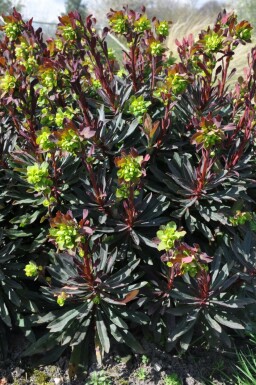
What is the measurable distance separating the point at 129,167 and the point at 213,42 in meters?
1.00

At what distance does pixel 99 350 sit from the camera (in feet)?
7.13

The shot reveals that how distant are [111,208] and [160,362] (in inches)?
35.6

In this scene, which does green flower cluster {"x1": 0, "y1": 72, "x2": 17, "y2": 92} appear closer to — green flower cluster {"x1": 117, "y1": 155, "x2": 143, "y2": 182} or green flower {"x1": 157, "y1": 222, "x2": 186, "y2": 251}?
green flower cluster {"x1": 117, "y1": 155, "x2": 143, "y2": 182}

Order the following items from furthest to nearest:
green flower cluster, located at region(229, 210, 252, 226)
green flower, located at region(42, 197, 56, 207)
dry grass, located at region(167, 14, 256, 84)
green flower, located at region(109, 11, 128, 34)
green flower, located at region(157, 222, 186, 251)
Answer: dry grass, located at region(167, 14, 256, 84) < green flower, located at region(109, 11, 128, 34) < green flower cluster, located at region(229, 210, 252, 226) < green flower, located at region(42, 197, 56, 207) < green flower, located at region(157, 222, 186, 251)

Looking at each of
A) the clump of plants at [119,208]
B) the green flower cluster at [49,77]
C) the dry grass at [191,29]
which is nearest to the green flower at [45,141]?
the clump of plants at [119,208]

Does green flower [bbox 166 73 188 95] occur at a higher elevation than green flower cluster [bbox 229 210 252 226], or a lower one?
higher

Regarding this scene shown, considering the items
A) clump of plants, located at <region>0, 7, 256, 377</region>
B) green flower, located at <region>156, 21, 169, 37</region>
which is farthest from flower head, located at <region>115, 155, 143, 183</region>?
green flower, located at <region>156, 21, 169, 37</region>

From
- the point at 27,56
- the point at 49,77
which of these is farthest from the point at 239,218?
the point at 27,56

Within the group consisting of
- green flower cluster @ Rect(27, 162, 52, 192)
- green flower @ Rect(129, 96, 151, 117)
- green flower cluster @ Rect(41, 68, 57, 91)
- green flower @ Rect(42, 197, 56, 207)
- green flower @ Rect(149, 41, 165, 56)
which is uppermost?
green flower @ Rect(149, 41, 165, 56)

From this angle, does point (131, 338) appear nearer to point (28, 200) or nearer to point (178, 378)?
point (178, 378)

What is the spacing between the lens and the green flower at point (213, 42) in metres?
2.22

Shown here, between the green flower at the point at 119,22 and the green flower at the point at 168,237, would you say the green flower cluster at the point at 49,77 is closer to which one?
the green flower at the point at 119,22

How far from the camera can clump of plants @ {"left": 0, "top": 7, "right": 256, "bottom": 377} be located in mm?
2059

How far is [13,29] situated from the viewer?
2.49 meters
